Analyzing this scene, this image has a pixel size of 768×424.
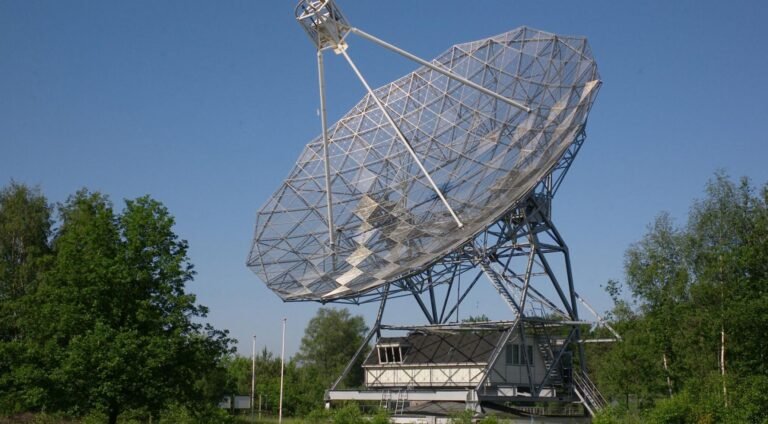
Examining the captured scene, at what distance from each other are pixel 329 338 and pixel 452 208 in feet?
211

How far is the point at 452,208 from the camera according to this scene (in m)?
40.1

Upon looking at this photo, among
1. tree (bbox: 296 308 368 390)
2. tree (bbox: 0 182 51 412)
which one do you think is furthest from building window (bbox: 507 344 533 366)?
tree (bbox: 296 308 368 390)

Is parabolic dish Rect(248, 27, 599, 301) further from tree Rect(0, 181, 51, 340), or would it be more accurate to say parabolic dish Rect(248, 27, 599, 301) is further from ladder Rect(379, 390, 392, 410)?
tree Rect(0, 181, 51, 340)

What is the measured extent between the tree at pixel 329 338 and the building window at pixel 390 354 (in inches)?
2066

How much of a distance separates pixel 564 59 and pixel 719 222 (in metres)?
11.1

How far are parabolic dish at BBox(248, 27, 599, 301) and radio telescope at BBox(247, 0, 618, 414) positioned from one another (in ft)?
0.22

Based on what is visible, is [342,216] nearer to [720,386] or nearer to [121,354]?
[121,354]

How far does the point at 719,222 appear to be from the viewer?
40.8 m

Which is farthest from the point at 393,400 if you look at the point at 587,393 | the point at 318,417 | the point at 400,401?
the point at 587,393

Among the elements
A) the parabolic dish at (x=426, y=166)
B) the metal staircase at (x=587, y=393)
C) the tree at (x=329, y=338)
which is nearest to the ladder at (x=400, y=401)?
the parabolic dish at (x=426, y=166)

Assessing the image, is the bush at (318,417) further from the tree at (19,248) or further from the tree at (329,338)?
the tree at (329,338)

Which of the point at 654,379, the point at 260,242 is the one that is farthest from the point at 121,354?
the point at 654,379

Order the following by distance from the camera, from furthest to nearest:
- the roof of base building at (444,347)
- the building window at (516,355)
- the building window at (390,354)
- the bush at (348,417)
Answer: the building window at (390,354)
the roof of base building at (444,347)
the building window at (516,355)
the bush at (348,417)

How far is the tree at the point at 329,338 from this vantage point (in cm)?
10112
